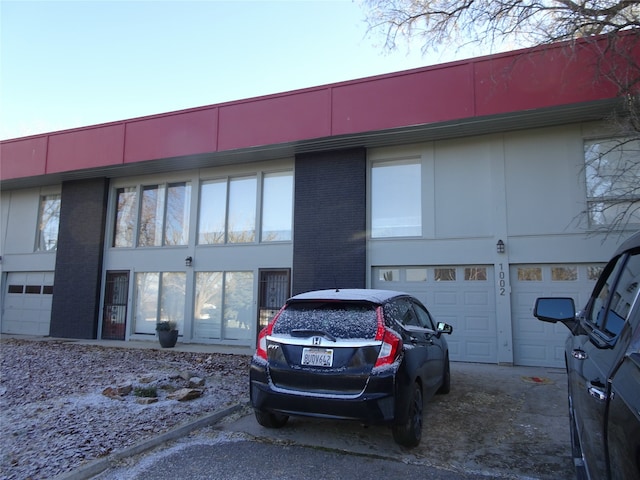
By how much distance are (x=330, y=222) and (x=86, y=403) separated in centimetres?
744

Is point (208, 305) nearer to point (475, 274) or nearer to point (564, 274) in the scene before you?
point (475, 274)

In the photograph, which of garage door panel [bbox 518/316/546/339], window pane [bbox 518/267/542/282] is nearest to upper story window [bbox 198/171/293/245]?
window pane [bbox 518/267/542/282]

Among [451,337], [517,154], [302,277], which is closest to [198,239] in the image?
[302,277]

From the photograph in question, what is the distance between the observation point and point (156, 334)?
1390 centimetres

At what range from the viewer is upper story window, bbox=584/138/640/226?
30.4ft

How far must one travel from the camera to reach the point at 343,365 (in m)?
A: 4.27

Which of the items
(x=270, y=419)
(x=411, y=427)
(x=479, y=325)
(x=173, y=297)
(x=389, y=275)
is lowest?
(x=270, y=419)

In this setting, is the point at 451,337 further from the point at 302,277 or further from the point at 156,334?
the point at 156,334

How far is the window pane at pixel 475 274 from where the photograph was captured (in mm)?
10539

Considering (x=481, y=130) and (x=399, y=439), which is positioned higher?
(x=481, y=130)

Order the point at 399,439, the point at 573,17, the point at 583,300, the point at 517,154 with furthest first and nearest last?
the point at 517,154
the point at 583,300
the point at 573,17
the point at 399,439

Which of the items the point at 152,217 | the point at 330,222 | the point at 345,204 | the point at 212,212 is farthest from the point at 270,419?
the point at 152,217

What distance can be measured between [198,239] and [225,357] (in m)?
4.60

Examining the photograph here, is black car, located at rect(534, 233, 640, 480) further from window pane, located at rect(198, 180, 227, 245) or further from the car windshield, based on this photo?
window pane, located at rect(198, 180, 227, 245)
